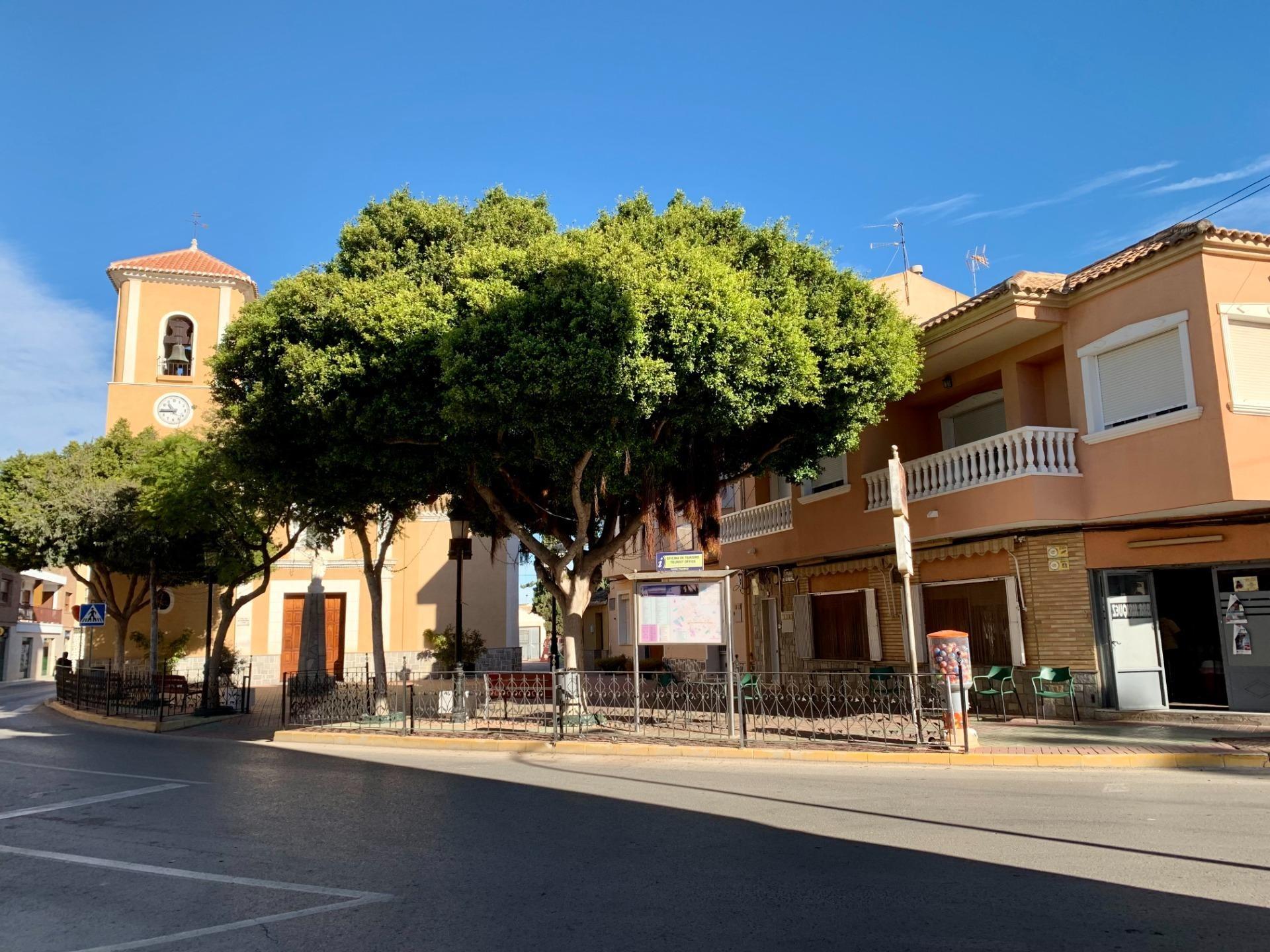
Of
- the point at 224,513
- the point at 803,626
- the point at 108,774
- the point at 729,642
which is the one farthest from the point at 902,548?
the point at 224,513

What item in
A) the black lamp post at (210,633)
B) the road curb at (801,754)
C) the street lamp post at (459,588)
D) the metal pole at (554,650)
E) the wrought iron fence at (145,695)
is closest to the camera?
the road curb at (801,754)

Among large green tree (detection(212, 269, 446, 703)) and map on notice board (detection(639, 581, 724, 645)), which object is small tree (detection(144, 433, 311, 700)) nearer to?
large green tree (detection(212, 269, 446, 703))

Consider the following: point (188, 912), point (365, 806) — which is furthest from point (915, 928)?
point (365, 806)

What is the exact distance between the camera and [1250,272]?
44.0 ft

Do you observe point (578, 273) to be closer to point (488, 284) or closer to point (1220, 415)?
point (488, 284)

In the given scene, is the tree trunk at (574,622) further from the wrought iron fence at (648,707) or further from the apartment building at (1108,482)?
the apartment building at (1108,482)

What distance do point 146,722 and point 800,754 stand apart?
1462 centimetres

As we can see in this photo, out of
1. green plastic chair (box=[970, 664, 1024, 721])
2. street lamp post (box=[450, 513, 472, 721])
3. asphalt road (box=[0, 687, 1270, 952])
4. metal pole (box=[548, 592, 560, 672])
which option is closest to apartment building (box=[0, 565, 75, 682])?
metal pole (box=[548, 592, 560, 672])

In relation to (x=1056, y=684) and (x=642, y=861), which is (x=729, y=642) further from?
(x=642, y=861)

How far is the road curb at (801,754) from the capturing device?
11.0 meters

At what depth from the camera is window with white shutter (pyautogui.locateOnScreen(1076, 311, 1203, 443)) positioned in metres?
13.5

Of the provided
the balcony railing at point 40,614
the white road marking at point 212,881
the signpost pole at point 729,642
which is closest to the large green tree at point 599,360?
the signpost pole at point 729,642

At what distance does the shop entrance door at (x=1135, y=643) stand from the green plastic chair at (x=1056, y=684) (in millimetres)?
767

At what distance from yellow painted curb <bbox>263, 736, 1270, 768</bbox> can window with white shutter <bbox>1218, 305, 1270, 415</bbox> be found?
5.04 metres
